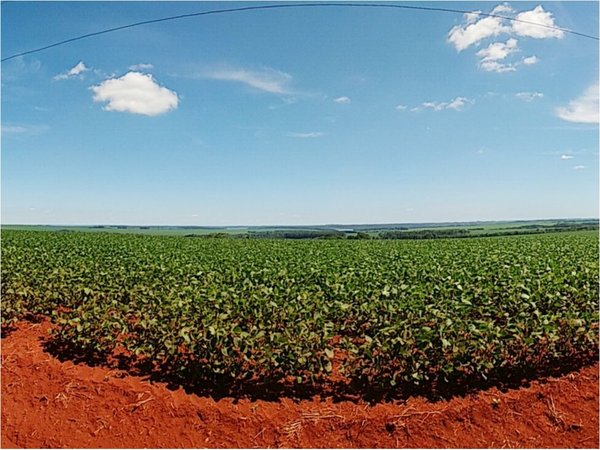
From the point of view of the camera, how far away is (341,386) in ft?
17.6

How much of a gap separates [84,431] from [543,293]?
7.39m

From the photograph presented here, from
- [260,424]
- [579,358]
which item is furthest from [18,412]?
[579,358]

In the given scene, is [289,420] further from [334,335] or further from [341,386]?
[334,335]

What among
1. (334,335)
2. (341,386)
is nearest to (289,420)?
(341,386)

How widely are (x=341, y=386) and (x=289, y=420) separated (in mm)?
985

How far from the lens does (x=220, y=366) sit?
5312 millimetres

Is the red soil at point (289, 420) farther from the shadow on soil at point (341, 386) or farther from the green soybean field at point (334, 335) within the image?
the green soybean field at point (334, 335)

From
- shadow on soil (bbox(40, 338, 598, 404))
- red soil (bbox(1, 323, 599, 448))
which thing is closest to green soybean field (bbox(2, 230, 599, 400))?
shadow on soil (bbox(40, 338, 598, 404))

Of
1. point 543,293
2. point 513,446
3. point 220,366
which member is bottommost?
point 513,446

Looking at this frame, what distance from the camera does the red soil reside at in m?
4.45

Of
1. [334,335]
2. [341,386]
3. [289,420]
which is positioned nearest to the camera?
[289,420]

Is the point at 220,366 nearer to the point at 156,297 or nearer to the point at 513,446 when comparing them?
the point at 156,297

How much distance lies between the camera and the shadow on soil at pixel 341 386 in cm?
512

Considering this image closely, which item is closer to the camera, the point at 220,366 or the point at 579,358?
the point at 220,366
